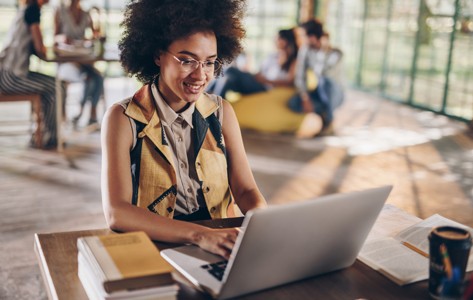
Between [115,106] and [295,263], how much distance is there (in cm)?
84

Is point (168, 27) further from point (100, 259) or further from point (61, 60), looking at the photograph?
point (61, 60)

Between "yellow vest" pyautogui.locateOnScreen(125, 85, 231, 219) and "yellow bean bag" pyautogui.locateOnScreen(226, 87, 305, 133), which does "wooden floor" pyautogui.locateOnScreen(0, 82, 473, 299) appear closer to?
"yellow bean bag" pyautogui.locateOnScreen(226, 87, 305, 133)

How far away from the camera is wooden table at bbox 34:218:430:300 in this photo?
1.33 meters

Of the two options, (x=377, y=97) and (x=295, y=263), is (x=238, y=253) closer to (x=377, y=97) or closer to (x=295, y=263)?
(x=295, y=263)

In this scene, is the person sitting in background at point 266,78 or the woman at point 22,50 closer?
the woman at point 22,50

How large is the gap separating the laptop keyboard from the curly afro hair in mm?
799

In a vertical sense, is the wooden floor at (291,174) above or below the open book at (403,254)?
below

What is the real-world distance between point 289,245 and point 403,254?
44 cm

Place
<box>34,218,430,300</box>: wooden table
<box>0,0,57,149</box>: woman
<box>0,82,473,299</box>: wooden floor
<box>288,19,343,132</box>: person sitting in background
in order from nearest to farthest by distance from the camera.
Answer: <box>34,218,430,300</box>: wooden table < <box>0,82,473,299</box>: wooden floor < <box>0,0,57,149</box>: woman < <box>288,19,343,132</box>: person sitting in background

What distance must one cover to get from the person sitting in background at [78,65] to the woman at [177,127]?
4.20m

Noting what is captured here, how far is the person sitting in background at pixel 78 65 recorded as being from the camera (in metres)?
6.14

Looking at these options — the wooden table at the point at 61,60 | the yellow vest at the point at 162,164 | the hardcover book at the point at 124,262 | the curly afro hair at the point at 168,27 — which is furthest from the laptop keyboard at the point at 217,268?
the wooden table at the point at 61,60

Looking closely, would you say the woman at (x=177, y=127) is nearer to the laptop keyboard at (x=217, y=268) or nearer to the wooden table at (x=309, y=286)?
the wooden table at (x=309, y=286)

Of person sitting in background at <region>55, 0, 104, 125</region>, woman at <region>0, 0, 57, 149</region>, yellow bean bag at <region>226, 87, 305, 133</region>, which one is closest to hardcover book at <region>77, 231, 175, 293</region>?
woman at <region>0, 0, 57, 149</region>
